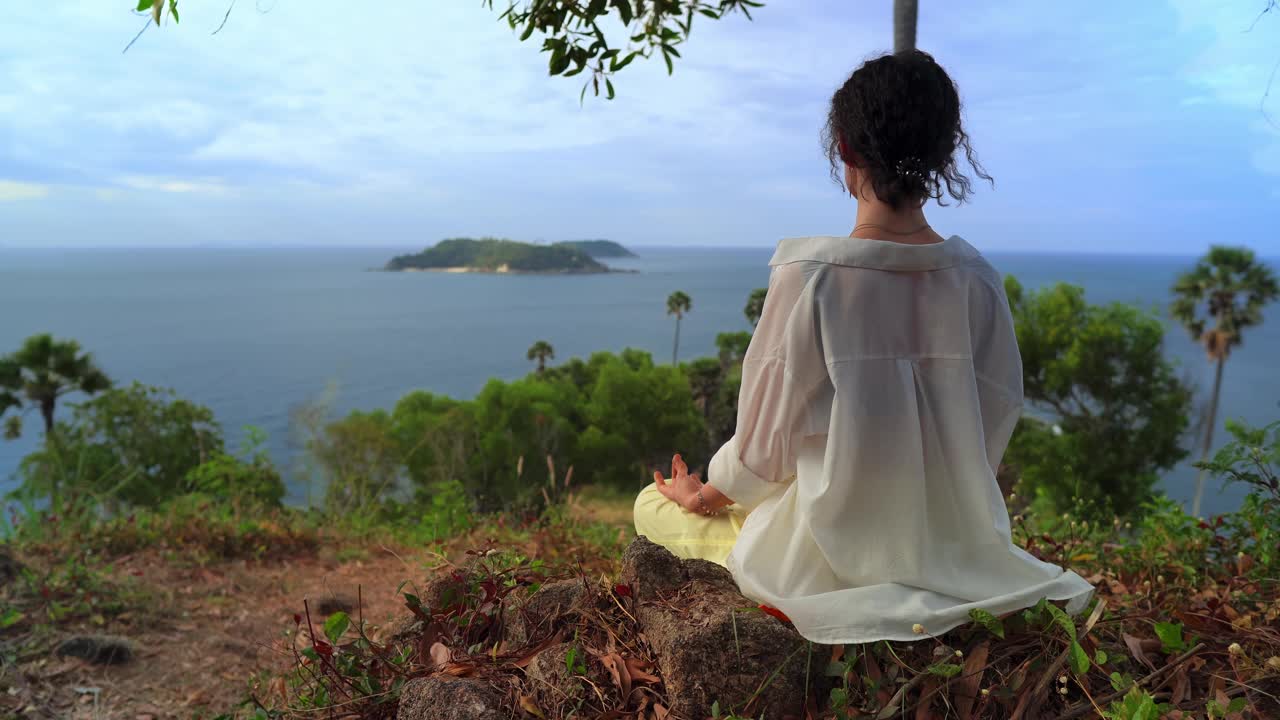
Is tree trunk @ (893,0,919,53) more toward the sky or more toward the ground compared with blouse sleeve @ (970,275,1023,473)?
more toward the sky

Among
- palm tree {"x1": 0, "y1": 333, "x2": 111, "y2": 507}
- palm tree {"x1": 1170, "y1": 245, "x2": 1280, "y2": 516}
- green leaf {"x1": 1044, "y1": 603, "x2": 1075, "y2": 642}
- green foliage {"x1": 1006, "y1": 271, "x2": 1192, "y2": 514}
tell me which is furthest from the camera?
palm tree {"x1": 1170, "y1": 245, "x2": 1280, "y2": 516}

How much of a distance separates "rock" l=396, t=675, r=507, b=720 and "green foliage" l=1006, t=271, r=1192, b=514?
25829 millimetres

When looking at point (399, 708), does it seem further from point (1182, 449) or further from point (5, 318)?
point (5, 318)

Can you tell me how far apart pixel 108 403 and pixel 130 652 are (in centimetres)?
2900

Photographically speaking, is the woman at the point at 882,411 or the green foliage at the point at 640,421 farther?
the green foliage at the point at 640,421

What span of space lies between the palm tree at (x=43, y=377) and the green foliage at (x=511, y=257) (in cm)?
11515

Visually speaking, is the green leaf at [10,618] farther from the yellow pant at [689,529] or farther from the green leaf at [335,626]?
the yellow pant at [689,529]

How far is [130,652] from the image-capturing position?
3408 mm

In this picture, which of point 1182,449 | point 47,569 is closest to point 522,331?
point 1182,449

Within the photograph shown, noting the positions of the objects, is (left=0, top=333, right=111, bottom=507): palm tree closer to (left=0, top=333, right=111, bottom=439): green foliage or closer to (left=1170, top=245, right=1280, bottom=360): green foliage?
(left=0, top=333, right=111, bottom=439): green foliage

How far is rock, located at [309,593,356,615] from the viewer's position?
3.91 m

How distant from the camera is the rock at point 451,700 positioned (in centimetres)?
185

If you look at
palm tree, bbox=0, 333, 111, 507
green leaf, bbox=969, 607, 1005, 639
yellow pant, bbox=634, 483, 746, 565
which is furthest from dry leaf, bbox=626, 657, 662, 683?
palm tree, bbox=0, 333, 111, 507

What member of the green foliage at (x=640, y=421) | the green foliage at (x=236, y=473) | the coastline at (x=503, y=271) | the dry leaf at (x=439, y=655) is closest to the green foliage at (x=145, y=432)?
the green foliage at (x=640, y=421)
